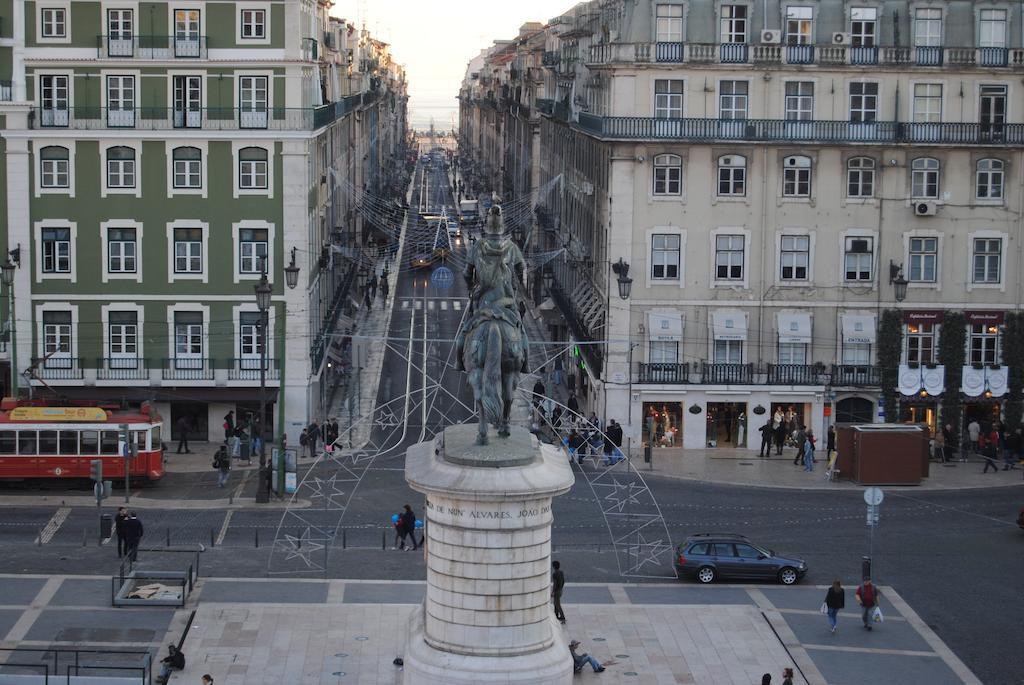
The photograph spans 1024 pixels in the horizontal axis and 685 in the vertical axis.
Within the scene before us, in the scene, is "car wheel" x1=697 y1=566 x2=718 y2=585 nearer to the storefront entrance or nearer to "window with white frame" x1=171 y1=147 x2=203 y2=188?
the storefront entrance

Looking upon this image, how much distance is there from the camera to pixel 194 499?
192ft

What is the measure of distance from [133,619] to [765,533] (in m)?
19.8

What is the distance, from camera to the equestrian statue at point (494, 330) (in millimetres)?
35719

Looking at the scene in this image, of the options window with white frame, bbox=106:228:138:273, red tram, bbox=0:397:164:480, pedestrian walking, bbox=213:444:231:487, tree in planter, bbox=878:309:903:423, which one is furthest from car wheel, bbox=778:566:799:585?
window with white frame, bbox=106:228:138:273

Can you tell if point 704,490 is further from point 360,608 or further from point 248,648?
point 248,648

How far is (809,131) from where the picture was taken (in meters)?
67.5

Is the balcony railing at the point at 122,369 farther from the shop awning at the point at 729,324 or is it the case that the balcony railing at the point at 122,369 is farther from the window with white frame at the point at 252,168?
the shop awning at the point at 729,324

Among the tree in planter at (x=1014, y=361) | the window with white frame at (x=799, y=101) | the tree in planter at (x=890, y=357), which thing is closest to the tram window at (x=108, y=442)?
the window with white frame at (x=799, y=101)

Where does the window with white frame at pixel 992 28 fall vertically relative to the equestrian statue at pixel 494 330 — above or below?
above

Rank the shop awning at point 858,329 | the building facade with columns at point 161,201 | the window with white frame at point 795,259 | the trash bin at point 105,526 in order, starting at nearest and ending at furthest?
the trash bin at point 105,526 → the building facade with columns at point 161,201 → the shop awning at point 858,329 → the window with white frame at point 795,259

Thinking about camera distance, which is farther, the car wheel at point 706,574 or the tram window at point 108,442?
the tram window at point 108,442

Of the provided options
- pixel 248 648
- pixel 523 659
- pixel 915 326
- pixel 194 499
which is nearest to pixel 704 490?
pixel 915 326

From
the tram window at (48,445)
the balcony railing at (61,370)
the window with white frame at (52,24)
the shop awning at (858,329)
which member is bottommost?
the tram window at (48,445)

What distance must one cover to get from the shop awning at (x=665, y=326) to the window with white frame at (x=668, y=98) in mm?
7355
